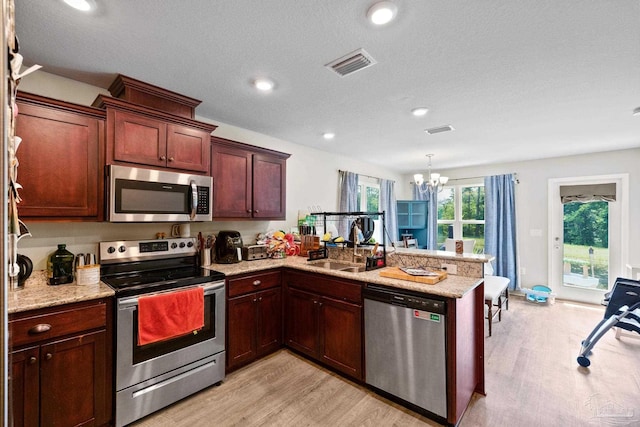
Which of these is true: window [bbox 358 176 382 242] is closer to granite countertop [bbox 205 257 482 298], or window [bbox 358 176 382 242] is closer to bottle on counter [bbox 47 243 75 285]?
granite countertop [bbox 205 257 482 298]

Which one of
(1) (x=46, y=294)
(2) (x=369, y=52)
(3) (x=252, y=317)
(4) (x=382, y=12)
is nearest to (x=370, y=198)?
(3) (x=252, y=317)

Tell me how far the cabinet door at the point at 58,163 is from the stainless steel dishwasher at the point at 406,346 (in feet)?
7.28

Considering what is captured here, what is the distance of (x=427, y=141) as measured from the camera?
13.3 feet

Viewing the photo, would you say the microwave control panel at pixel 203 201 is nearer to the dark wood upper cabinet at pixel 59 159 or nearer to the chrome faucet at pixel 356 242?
the dark wood upper cabinet at pixel 59 159

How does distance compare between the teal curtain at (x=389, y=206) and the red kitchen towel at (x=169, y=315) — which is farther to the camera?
the teal curtain at (x=389, y=206)

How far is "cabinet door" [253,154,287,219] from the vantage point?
Answer: 10.6ft

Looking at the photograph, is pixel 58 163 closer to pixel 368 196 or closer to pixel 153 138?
pixel 153 138

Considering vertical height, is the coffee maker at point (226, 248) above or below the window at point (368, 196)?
below

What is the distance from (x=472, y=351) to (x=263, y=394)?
1.65 m

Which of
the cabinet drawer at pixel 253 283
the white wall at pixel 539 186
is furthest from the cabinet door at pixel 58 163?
the white wall at pixel 539 186

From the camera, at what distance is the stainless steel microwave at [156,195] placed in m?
2.16

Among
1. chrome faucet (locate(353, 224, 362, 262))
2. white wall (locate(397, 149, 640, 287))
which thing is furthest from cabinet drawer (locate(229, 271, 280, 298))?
white wall (locate(397, 149, 640, 287))

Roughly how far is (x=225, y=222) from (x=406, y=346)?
224cm

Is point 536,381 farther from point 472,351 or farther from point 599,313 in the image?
point 599,313
